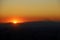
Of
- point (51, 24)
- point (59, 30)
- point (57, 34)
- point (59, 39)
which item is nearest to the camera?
point (59, 39)

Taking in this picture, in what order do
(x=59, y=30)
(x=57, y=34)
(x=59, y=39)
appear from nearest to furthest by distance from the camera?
(x=59, y=39)
(x=57, y=34)
(x=59, y=30)

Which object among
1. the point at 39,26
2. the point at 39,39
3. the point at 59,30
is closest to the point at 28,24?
the point at 39,26

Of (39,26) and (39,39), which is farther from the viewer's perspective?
(39,26)

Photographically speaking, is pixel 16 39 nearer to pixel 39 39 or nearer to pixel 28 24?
pixel 39 39

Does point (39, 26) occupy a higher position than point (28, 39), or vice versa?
point (39, 26)

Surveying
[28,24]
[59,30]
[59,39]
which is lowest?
[59,39]

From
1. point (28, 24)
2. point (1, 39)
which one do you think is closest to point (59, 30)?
point (28, 24)

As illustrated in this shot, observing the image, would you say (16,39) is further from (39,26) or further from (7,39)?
(39,26)
